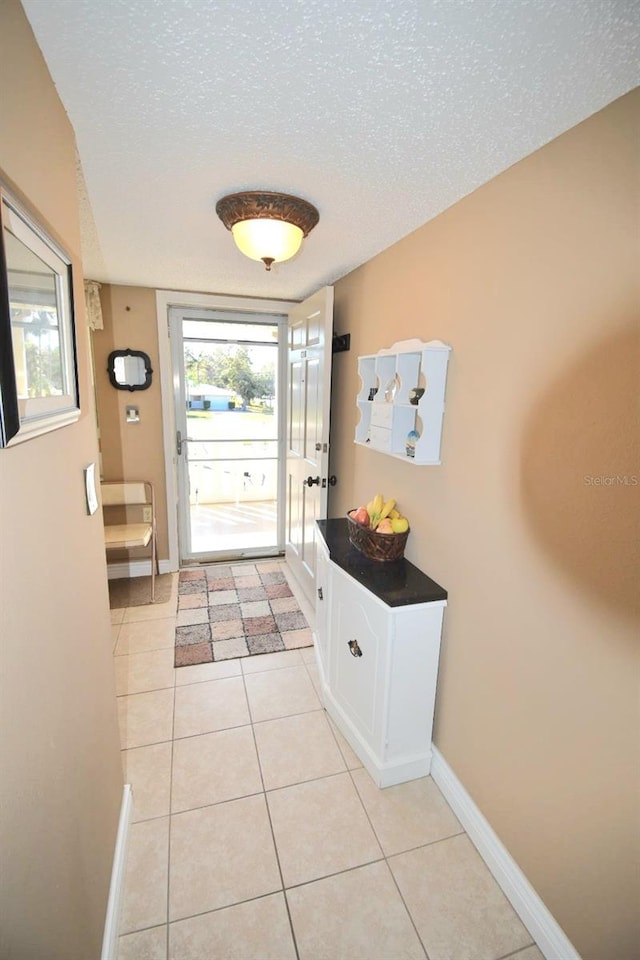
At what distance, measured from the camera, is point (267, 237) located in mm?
1496

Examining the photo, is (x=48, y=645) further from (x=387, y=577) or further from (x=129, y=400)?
(x=129, y=400)

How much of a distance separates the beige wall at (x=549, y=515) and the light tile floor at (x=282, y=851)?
23cm

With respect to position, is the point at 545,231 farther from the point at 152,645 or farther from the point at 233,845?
the point at 152,645

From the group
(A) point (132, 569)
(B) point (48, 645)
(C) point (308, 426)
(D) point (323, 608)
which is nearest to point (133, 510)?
(A) point (132, 569)

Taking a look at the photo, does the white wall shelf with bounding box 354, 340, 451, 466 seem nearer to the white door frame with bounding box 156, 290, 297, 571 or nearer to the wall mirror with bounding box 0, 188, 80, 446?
the wall mirror with bounding box 0, 188, 80, 446

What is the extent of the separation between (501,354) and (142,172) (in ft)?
4.21

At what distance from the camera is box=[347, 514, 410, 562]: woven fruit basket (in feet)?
5.85

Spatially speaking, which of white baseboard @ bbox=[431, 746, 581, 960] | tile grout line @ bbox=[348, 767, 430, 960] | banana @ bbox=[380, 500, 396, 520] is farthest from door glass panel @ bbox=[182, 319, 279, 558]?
white baseboard @ bbox=[431, 746, 581, 960]

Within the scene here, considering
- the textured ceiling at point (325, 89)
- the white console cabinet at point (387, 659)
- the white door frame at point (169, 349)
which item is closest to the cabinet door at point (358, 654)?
the white console cabinet at point (387, 659)

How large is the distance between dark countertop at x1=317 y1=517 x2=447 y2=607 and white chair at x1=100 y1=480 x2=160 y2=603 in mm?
1647

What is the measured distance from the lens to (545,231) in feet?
3.63

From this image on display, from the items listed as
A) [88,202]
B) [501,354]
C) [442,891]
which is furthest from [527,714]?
[88,202]

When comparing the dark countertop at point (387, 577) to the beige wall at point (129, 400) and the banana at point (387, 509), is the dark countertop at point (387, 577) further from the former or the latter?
the beige wall at point (129, 400)

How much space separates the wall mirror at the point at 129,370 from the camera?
2.95 meters
